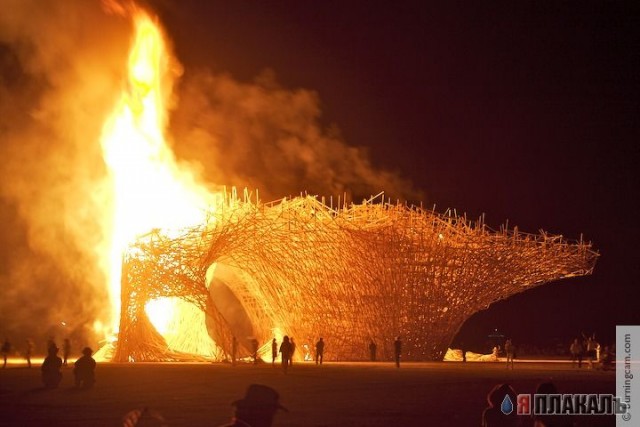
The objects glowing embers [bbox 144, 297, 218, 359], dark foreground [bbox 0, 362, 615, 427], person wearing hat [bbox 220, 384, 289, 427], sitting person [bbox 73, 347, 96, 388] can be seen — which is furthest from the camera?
glowing embers [bbox 144, 297, 218, 359]

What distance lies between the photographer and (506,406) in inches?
485

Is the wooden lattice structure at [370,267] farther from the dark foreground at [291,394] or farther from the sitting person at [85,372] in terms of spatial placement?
the sitting person at [85,372]

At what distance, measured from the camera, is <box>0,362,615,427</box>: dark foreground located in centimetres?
1744

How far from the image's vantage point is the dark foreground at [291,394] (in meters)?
17.4

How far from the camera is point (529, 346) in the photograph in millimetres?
61719

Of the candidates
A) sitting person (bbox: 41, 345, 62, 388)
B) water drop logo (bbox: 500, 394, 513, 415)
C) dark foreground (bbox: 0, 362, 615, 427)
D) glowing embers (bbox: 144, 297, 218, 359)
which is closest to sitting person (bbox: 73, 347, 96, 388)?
dark foreground (bbox: 0, 362, 615, 427)

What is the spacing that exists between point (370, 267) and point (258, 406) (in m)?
33.3

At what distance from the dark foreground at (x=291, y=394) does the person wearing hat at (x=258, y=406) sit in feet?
25.0

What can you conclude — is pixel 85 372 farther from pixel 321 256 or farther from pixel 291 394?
pixel 321 256

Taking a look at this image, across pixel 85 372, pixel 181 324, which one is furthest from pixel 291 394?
pixel 181 324

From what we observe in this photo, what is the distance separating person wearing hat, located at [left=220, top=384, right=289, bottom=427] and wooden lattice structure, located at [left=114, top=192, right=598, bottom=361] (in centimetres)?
3091

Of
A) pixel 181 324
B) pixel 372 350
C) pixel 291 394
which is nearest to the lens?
pixel 291 394

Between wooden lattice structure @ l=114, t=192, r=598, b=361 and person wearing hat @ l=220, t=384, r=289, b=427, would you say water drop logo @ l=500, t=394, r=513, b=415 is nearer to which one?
person wearing hat @ l=220, t=384, r=289, b=427

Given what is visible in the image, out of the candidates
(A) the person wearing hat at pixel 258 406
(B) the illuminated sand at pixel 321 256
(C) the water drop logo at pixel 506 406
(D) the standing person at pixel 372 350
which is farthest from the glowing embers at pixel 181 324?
(A) the person wearing hat at pixel 258 406
